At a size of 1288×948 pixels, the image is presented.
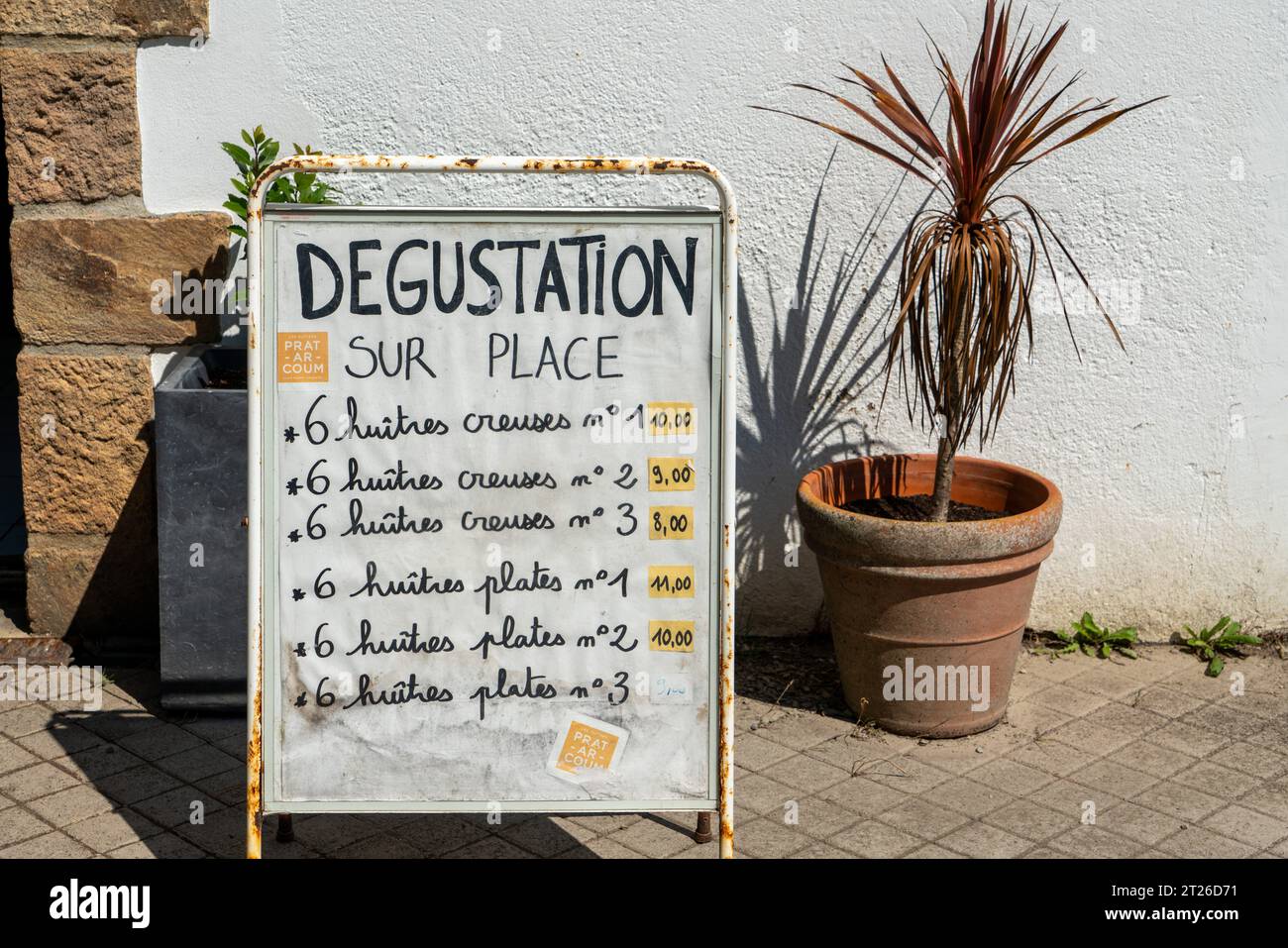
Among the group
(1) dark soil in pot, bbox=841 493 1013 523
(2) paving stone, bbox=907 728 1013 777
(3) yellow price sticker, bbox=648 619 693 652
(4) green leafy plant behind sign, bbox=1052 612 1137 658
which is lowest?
(2) paving stone, bbox=907 728 1013 777

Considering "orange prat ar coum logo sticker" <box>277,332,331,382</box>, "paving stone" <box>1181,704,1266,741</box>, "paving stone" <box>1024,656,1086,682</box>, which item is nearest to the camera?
"orange prat ar coum logo sticker" <box>277,332,331,382</box>

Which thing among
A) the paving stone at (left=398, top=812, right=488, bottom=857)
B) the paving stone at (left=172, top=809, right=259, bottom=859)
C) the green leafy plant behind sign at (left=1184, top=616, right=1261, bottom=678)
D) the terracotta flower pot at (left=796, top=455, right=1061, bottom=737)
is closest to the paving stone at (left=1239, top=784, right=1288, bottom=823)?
the terracotta flower pot at (left=796, top=455, right=1061, bottom=737)

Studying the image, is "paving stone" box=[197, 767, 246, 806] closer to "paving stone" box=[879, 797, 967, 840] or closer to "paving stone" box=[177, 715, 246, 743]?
"paving stone" box=[177, 715, 246, 743]

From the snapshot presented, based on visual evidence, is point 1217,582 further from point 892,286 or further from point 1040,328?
point 892,286

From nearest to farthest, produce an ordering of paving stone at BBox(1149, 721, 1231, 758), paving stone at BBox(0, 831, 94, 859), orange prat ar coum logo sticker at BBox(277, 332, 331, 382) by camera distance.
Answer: orange prat ar coum logo sticker at BBox(277, 332, 331, 382), paving stone at BBox(0, 831, 94, 859), paving stone at BBox(1149, 721, 1231, 758)

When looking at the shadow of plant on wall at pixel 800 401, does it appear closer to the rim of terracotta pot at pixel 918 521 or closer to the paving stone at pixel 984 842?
the rim of terracotta pot at pixel 918 521

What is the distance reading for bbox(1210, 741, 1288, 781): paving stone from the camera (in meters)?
4.31

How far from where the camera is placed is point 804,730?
457cm

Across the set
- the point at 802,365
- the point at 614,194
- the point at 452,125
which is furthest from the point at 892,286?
the point at 452,125

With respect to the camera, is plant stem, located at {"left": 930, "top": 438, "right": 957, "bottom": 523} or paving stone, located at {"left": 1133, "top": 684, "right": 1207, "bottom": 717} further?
paving stone, located at {"left": 1133, "top": 684, "right": 1207, "bottom": 717}

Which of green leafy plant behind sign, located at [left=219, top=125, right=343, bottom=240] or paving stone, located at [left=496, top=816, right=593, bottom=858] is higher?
green leafy plant behind sign, located at [left=219, top=125, right=343, bottom=240]

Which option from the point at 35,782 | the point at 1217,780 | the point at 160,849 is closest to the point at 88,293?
the point at 35,782

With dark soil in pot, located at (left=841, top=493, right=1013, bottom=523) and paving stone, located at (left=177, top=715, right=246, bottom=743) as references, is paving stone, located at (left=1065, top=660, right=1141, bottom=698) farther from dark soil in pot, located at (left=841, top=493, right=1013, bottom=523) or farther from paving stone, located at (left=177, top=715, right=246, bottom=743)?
paving stone, located at (left=177, top=715, right=246, bottom=743)

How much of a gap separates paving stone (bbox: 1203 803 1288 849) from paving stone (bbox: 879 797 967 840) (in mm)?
685
